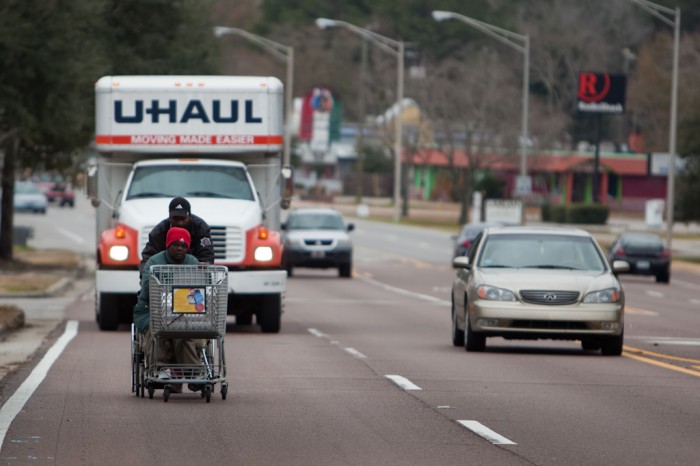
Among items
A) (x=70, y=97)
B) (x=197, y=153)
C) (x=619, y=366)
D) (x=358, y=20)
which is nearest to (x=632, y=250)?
(x=70, y=97)

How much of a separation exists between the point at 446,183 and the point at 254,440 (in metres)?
103

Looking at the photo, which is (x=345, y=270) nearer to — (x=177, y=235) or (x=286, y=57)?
(x=177, y=235)

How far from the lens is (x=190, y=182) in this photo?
77.6 ft

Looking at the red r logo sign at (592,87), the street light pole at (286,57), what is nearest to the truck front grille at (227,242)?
the street light pole at (286,57)

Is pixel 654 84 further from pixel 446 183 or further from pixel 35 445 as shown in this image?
pixel 35 445

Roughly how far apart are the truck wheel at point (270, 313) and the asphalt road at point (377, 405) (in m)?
0.30

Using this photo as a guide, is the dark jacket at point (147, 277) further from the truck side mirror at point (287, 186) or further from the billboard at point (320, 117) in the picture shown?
the billboard at point (320, 117)

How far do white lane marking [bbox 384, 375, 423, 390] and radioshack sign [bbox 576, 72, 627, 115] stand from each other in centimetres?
6367

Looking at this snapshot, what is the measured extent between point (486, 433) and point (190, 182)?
39.6ft

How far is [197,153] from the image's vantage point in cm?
2442

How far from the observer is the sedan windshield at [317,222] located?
4417cm

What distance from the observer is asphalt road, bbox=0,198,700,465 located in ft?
36.6

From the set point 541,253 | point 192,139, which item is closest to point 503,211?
point 192,139

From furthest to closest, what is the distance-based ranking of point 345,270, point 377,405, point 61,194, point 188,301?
point 61,194 → point 345,270 → point 377,405 → point 188,301
